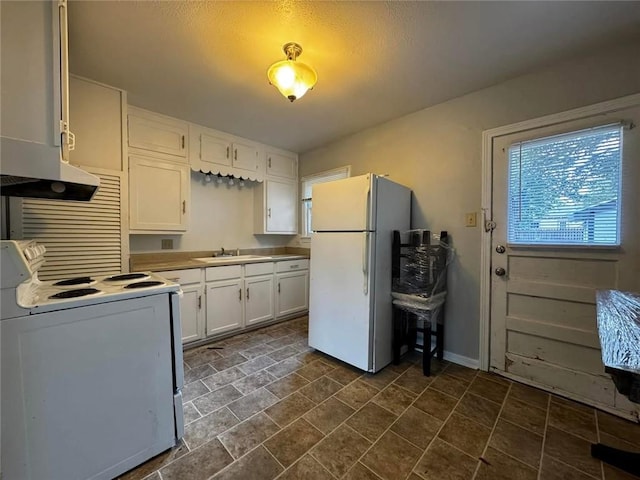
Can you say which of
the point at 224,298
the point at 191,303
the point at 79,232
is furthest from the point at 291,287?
the point at 79,232

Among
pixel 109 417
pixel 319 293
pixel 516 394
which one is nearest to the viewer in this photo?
pixel 109 417

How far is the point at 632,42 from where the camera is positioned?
1682mm

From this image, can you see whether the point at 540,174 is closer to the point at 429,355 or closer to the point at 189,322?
the point at 429,355

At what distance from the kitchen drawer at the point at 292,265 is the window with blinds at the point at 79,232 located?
5.58 ft

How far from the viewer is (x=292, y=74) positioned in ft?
5.49

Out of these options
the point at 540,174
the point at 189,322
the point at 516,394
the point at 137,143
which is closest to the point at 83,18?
the point at 137,143

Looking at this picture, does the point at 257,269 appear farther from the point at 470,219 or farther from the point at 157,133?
the point at 470,219

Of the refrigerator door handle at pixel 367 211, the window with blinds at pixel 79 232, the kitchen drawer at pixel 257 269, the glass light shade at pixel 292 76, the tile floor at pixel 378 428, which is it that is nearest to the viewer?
the tile floor at pixel 378 428

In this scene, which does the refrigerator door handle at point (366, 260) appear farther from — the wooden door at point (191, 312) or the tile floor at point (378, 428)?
the wooden door at point (191, 312)

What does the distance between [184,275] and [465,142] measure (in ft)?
9.74

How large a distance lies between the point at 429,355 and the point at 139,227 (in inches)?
116

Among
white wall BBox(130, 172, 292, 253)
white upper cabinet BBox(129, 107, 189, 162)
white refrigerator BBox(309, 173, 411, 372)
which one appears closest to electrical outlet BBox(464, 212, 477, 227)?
white refrigerator BBox(309, 173, 411, 372)

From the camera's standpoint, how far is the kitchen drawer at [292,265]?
11.4ft

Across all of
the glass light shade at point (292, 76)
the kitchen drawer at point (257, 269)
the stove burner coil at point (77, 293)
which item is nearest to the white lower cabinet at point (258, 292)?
the kitchen drawer at point (257, 269)
